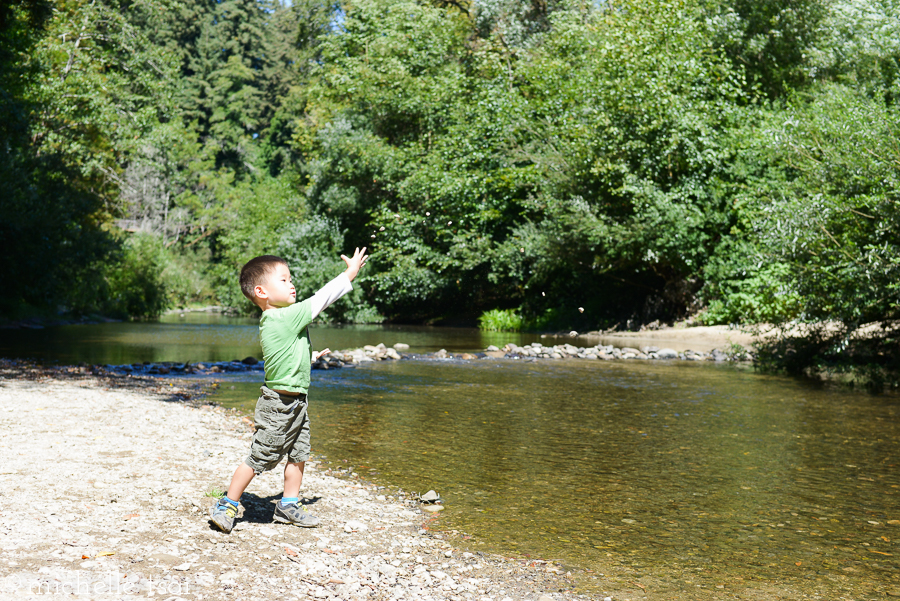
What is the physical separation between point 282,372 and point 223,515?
877mm

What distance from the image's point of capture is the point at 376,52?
→ 3378cm


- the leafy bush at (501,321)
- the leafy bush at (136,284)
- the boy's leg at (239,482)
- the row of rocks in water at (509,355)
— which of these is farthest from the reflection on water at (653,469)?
the leafy bush at (136,284)

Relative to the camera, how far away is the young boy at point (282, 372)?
14.5ft

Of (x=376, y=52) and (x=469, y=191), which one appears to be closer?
(x=469, y=191)

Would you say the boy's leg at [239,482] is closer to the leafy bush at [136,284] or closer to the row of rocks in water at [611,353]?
the row of rocks in water at [611,353]

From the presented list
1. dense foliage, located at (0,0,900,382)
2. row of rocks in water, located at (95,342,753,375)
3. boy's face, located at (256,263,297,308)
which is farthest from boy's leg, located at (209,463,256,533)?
dense foliage, located at (0,0,900,382)

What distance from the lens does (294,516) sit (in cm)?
446

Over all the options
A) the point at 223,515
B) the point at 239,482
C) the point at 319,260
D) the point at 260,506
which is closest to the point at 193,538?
the point at 223,515

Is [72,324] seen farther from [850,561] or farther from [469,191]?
[850,561]

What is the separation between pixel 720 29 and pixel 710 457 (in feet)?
66.5

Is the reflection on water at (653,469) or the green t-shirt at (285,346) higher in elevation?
the green t-shirt at (285,346)

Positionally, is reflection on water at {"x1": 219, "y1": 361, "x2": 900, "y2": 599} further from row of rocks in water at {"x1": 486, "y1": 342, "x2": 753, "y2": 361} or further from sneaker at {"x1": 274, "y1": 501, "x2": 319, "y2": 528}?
row of rocks in water at {"x1": 486, "y1": 342, "x2": 753, "y2": 361}

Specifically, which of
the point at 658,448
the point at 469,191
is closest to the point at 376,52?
the point at 469,191

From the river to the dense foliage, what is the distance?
3819mm
